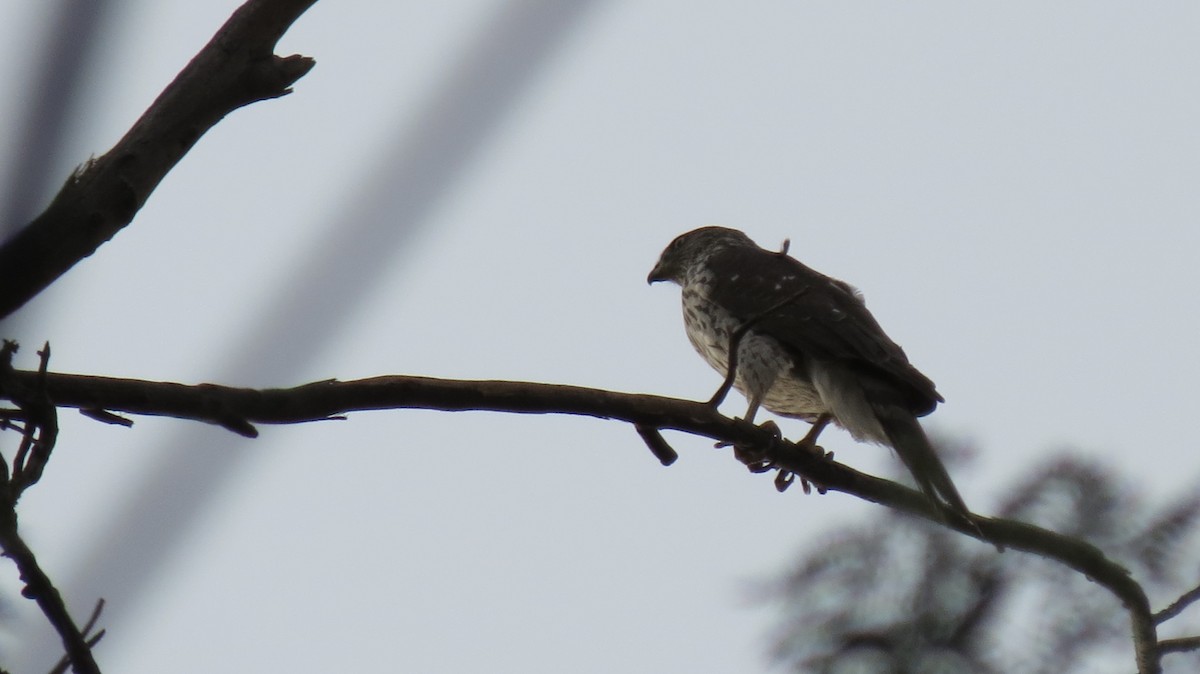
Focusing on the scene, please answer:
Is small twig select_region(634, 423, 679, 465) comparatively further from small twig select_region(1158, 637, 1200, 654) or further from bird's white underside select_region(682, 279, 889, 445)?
bird's white underside select_region(682, 279, 889, 445)

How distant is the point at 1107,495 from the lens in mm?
2441

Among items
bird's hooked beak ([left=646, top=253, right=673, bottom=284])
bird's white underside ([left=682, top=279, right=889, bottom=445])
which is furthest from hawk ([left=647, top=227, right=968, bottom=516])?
bird's hooked beak ([left=646, top=253, right=673, bottom=284])

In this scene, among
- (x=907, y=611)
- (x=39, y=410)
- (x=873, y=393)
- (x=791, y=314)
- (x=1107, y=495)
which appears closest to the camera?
(x=39, y=410)

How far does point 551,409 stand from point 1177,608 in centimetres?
148

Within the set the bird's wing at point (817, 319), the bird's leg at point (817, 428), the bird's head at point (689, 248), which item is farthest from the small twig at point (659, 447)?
the bird's head at point (689, 248)

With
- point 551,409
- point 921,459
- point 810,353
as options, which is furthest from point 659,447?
point 810,353

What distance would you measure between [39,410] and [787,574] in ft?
4.89

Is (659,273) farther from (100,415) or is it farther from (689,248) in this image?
(100,415)

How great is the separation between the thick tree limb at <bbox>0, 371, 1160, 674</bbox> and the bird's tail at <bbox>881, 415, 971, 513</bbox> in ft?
0.53

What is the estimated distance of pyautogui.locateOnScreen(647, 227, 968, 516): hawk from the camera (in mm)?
4656

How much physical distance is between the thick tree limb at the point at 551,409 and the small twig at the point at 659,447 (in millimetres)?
53

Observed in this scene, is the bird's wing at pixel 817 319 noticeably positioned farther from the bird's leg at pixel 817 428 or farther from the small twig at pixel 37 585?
the small twig at pixel 37 585

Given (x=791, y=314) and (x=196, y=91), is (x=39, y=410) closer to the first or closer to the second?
(x=196, y=91)

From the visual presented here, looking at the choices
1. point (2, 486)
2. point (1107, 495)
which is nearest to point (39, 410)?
point (2, 486)
